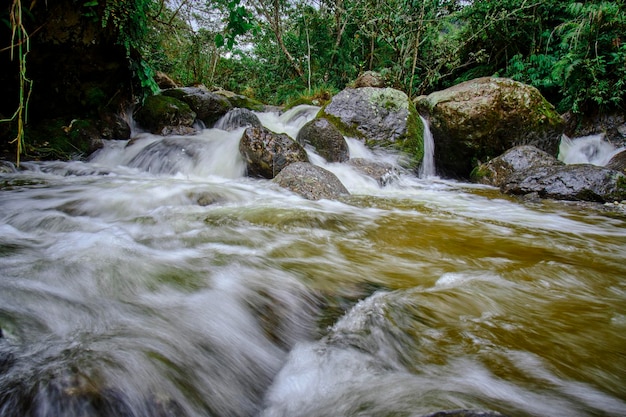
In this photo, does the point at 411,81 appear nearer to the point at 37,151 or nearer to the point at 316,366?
the point at 37,151

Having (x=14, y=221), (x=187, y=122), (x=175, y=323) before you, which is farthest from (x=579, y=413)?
(x=187, y=122)

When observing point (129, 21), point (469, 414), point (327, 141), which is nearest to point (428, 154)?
point (327, 141)

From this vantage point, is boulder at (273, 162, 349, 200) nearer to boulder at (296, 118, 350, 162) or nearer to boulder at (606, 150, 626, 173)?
boulder at (296, 118, 350, 162)

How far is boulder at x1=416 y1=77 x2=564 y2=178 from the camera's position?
22.3ft

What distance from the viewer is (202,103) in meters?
8.24

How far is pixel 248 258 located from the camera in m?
2.29

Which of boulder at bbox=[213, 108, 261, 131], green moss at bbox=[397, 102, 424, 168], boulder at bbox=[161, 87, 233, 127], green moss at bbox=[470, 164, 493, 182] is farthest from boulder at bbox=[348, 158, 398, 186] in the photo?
boulder at bbox=[161, 87, 233, 127]

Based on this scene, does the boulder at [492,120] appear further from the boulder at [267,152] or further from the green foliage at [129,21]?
the green foliage at [129,21]

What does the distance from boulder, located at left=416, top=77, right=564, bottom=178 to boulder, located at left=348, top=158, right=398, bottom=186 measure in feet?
6.51

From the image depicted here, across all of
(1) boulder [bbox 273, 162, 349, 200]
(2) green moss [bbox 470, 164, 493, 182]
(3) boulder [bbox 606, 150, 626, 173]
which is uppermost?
(3) boulder [bbox 606, 150, 626, 173]

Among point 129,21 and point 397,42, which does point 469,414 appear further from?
point 397,42

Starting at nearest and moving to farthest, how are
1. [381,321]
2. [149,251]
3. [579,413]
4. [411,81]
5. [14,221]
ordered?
[579,413] < [381,321] < [149,251] < [14,221] < [411,81]

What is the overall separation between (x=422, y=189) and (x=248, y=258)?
456 cm

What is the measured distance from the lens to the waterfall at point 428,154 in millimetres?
7446
